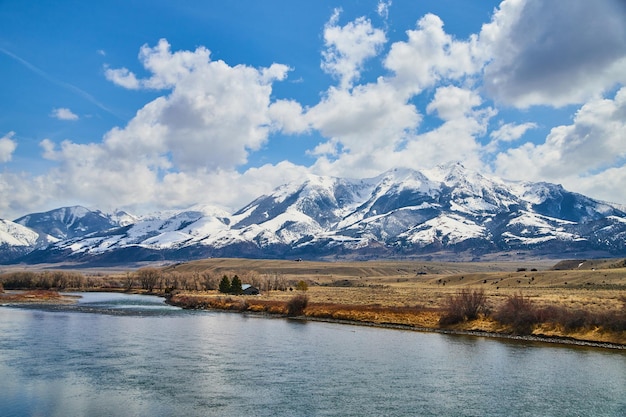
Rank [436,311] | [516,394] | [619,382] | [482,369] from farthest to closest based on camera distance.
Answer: [436,311] < [482,369] < [619,382] < [516,394]

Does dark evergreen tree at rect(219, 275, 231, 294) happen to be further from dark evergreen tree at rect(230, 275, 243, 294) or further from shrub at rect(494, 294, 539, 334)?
shrub at rect(494, 294, 539, 334)

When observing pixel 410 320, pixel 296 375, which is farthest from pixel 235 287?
pixel 296 375

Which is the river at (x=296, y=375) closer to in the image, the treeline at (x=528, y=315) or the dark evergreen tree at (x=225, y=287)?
the treeline at (x=528, y=315)

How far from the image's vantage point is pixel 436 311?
10012cm

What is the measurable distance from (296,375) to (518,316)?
45.8m

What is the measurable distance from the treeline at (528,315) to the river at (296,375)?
23.8ft

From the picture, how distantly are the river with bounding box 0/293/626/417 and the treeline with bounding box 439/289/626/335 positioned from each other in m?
7.24

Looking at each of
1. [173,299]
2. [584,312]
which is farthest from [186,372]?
[173,299]

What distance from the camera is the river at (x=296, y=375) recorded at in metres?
40.0

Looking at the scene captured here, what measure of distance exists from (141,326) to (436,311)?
2096 inches

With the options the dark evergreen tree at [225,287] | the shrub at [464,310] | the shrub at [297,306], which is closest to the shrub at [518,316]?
the shrub at [464,310]

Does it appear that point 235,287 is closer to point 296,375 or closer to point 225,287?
point 225,287

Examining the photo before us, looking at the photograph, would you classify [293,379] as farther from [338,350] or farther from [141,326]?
[141,326]

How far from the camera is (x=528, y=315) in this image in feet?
268
